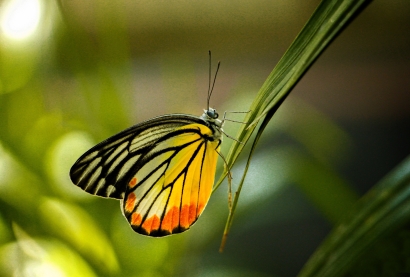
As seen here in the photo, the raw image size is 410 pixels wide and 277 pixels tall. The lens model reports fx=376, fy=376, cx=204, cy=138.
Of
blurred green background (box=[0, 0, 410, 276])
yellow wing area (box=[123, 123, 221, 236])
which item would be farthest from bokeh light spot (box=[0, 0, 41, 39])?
yellow wing area (box=[123, 123, 221, 236])

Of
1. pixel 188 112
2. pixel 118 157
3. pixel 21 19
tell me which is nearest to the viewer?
pixel 118 157

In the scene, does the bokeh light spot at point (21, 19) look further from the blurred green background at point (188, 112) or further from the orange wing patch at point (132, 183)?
the orange wing patch at point (132, 183)

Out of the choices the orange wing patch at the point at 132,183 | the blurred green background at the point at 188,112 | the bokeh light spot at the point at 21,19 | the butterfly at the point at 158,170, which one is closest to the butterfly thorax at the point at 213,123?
the butterfly at the point at 158,170

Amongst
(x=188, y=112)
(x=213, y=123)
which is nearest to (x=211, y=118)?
(x=213, y=123)

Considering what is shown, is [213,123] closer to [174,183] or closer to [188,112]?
[174,183]

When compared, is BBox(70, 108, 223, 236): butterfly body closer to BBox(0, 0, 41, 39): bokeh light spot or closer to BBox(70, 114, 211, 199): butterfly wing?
BBox(70, 114, 211, 199): butterfly wing

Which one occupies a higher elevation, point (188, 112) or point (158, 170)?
point (188, 112)
